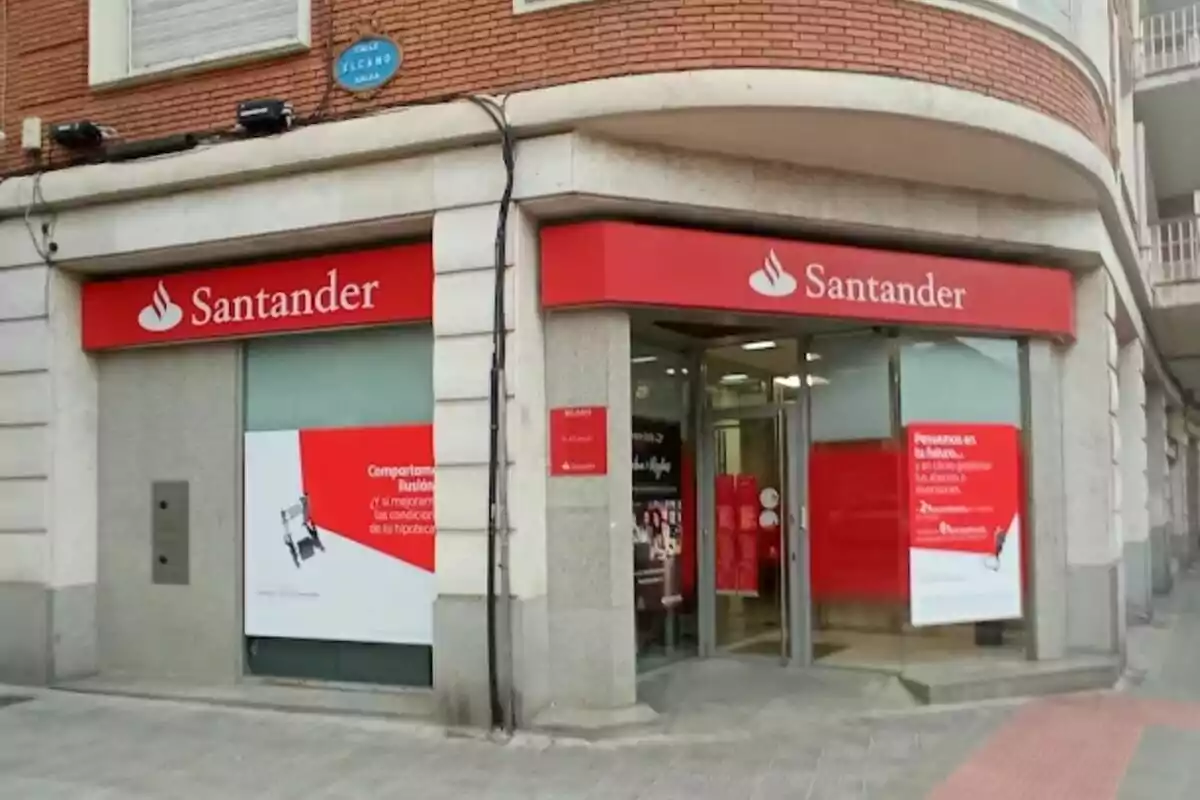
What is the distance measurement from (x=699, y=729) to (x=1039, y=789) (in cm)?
224

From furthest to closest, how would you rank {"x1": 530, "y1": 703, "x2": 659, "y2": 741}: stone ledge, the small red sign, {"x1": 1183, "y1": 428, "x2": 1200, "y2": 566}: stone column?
1. {"x1": 1183, "y1": 428, "x2": 1200, "y2": 566}: stone column
2. the small red sign
3. {"x1": 530, "y1": 703, "x2": 659, "y2": 741}: stone ledge

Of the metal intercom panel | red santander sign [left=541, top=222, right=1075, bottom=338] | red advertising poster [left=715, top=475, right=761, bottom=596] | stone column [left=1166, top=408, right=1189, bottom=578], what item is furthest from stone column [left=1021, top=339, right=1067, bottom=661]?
stone column [left=1166, top=408, right=1189, bottom=578]

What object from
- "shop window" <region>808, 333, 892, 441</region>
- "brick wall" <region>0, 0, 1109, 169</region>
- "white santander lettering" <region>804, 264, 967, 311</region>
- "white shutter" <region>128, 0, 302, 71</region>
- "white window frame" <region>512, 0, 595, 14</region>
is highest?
"white shutter" <region>128, 0, 302, 71</region>

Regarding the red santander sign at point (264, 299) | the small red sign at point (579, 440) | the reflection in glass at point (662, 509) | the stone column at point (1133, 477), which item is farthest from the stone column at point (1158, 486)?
the red santander sign at point (264, 299)

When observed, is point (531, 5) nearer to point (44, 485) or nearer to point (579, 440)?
point (579, 440)

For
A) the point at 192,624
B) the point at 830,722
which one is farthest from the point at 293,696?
the point at 830,722

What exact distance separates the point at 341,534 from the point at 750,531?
359 cm

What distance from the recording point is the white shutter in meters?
9.26

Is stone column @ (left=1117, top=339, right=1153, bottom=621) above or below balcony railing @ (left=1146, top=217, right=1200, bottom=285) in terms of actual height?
below

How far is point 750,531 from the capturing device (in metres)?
10.5

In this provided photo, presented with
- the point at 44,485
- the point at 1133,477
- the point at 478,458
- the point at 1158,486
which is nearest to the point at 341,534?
the point at 478,458

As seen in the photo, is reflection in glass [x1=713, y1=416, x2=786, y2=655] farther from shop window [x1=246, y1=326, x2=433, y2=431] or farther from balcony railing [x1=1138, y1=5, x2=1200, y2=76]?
balcony railing [x1=1138, y1=5, x2=1200, y2=76]

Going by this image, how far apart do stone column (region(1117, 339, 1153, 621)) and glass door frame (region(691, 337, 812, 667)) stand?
6835 mm

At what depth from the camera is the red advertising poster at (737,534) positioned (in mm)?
10414
